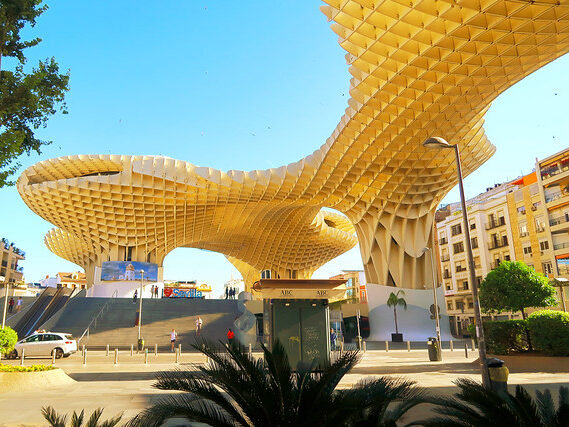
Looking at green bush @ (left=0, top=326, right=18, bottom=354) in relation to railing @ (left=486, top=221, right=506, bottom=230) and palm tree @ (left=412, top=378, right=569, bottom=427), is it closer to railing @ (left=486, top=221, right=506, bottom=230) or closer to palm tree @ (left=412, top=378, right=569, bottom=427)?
palm tree @ (left=412, top=378, right=569, bottom=427)

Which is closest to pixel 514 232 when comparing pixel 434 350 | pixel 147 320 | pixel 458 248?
pixel 458 248

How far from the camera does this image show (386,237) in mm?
43031

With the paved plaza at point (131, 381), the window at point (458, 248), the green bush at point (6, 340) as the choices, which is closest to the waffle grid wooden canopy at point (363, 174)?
the paved plaza at point (131, 381)

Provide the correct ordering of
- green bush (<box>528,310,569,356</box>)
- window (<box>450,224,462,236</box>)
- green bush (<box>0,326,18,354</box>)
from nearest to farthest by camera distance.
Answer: green bush (<box>0,326,18,354</box>) → green bush (<box>528,310,569,356</box>) → window (<box>450,224,462,236</box>)

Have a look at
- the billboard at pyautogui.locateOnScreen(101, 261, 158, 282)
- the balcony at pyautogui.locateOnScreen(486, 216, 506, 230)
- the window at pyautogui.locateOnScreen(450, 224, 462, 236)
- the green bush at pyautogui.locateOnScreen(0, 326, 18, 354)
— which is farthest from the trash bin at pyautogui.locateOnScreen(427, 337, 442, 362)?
the window at pyautogui.locateOnScreen(450, 224, 462, 236)

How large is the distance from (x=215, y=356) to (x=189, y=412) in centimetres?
67

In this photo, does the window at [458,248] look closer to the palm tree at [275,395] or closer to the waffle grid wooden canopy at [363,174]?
the waffle grid wooden canopy at [363,174]

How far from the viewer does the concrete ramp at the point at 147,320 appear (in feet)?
104

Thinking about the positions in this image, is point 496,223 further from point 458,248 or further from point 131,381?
point 131,381

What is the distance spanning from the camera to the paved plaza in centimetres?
995

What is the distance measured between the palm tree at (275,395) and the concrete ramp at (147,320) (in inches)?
1053

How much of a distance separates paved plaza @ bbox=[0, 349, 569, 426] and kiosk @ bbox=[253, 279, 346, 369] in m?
1.60

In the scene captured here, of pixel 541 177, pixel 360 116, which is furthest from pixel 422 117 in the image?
pixel 541 177

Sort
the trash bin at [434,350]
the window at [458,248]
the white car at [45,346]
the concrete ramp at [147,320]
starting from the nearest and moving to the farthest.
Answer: the trash bin at [434,350] → the white car at [45,346] → the concrete ramp at [147,320] → the window at [458,248]
